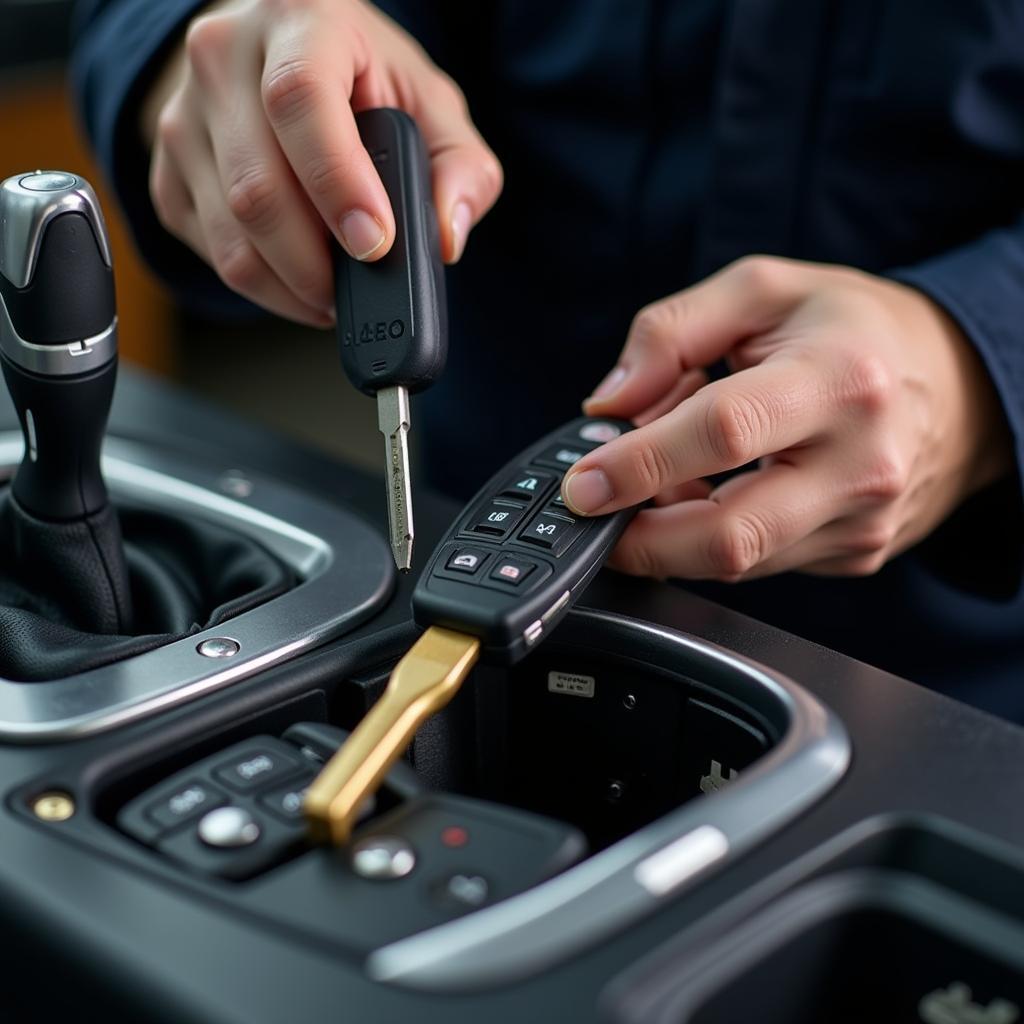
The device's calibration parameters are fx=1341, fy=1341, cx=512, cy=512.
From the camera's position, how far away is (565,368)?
2.53ft

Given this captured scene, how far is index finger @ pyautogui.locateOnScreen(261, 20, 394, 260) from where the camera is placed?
48 cm

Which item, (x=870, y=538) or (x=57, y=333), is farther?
(x=870, y=538)

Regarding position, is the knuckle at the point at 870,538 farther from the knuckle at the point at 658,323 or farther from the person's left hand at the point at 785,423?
the knuckle at the point at 658,323

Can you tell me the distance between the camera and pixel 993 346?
57 cm

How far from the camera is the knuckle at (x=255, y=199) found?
51cm

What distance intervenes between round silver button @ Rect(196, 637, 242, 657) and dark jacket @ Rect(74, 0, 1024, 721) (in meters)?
0.34

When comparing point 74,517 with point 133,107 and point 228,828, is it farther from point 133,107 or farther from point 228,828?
point 133,107

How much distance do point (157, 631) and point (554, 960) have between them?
24 centimetres

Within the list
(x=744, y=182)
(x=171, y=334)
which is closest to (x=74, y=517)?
(x=744, y=182)

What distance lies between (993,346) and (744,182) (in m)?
0.16

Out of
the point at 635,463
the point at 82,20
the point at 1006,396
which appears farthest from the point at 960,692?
the point at 82,20

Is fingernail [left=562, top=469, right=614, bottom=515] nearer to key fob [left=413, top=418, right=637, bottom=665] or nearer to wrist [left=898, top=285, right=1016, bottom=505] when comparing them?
key fob [left=413, top=418, right=637, bottom=665]

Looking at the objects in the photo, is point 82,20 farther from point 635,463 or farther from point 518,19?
point 635,463

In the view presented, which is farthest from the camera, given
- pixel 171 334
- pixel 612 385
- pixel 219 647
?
pixel 171 334
